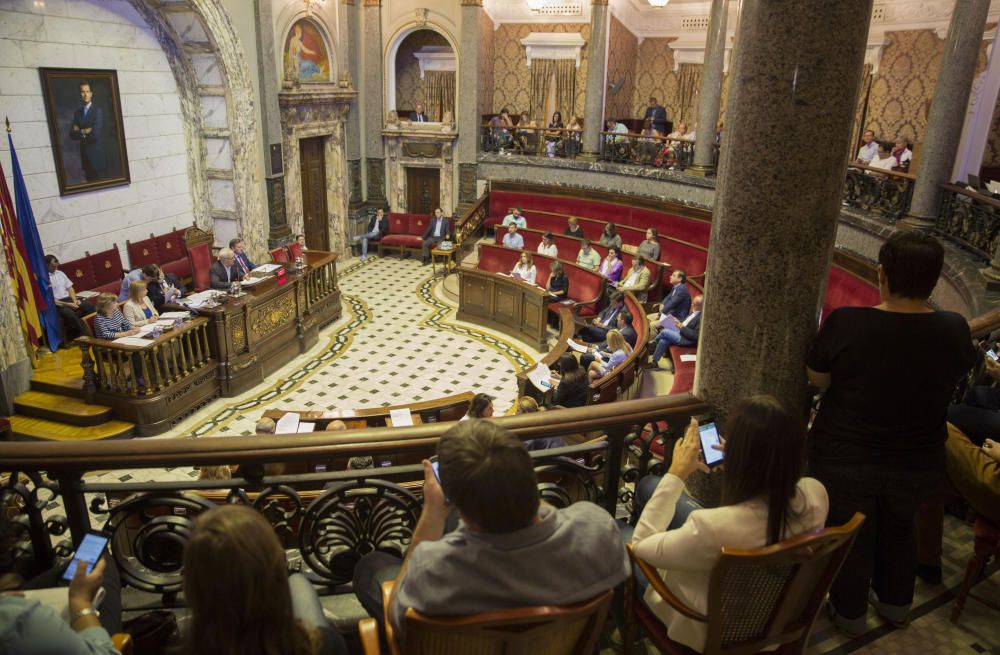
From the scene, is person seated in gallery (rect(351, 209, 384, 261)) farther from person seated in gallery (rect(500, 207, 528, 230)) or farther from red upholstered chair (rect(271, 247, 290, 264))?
red upholstered chair (rect(271, 247, 290, 264))

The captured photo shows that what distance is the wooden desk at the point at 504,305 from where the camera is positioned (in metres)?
10.1

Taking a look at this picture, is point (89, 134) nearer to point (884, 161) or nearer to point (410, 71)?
point (410, 71)

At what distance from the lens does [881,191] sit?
873 centimetres

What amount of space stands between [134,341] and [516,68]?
11.7 metres

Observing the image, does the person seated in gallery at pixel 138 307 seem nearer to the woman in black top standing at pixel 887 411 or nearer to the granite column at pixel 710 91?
the woman in black top standing at pixel 887 411

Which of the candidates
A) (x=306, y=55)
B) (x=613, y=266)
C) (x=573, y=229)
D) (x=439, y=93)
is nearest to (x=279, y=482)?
(x=613, y=266)

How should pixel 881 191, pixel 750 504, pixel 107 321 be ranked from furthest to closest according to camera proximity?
pixel 881 191, pixel 107 321, pixel 750 504

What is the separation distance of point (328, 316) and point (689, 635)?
9391mm

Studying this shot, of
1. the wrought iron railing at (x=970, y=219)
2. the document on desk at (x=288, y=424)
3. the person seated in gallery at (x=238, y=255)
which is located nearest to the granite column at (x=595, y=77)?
the person seated in gallery at (x=238, y=255)

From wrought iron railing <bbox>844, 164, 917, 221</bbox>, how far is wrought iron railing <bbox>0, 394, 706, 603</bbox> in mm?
6880

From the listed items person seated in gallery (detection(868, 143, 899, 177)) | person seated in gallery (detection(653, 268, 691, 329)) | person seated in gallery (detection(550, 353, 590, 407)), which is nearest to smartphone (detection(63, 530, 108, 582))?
person seated in gallery (detection(550, 353, 590, 407))

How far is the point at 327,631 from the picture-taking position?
181 cm

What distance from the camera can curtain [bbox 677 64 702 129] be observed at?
15.8m

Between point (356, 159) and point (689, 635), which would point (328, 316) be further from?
point (689, 635)
